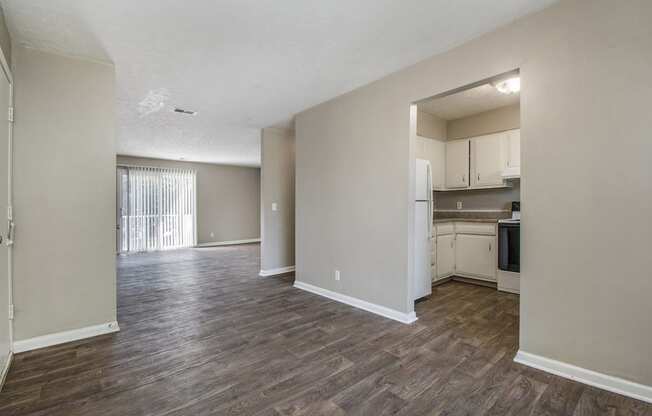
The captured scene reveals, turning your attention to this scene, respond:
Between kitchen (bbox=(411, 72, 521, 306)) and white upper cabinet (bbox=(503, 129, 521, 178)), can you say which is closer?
kitchen (bbox=(411, 72, 521, 306))

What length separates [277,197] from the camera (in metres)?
5.13

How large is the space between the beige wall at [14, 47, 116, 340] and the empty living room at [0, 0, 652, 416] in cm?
1

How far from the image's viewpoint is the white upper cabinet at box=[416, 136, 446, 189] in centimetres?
436

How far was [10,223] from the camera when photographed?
2311mm

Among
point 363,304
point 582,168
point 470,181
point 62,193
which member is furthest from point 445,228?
point 62,193

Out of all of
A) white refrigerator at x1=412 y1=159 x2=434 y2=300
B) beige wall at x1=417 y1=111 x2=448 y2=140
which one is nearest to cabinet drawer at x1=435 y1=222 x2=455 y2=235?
white refrigerator at x1=412 y1=159 x2=434 y2=300

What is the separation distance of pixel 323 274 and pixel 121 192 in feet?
21.1

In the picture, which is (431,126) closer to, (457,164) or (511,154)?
(457,164)

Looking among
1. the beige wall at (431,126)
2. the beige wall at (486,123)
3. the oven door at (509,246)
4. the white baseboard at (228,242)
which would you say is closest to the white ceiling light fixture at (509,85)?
the beige wall at (486,123)

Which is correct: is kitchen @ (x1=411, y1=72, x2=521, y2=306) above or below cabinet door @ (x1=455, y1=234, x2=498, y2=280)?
above

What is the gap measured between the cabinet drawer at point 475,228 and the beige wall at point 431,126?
141 cm

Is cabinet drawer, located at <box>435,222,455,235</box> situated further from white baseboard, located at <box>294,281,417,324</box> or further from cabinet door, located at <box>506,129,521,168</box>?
white baseboard, located at <box>294,281,417,324</box>

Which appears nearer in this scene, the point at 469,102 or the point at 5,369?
the point at 5,369

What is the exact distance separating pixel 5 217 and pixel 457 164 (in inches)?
202
